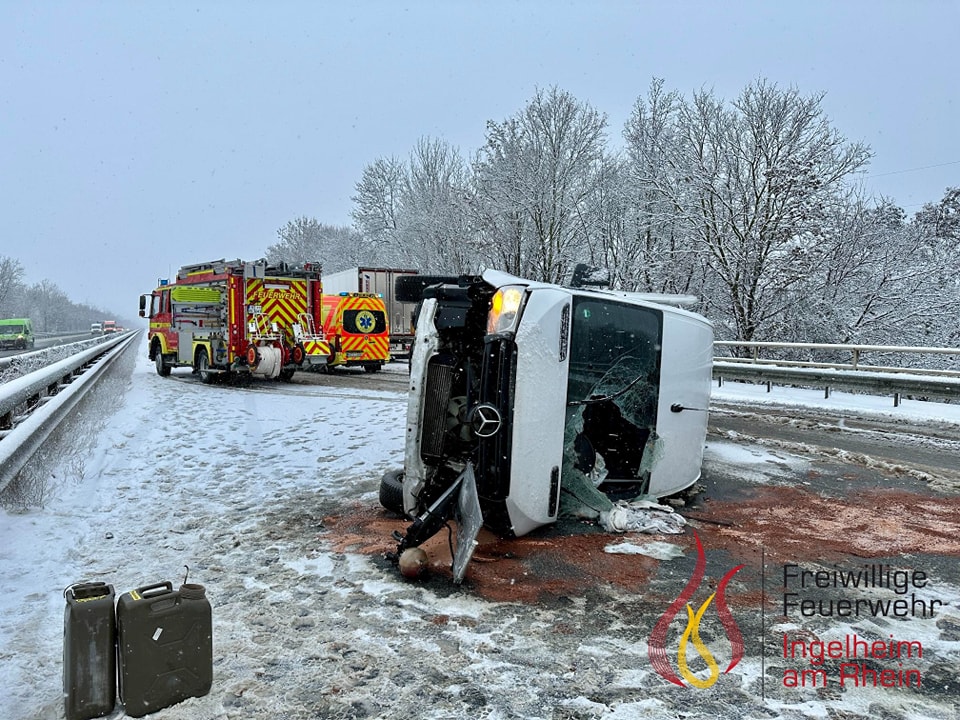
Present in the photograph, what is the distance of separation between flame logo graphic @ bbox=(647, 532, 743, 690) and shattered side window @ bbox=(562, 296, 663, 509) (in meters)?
1.15

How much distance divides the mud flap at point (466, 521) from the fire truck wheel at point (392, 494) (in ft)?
3.57

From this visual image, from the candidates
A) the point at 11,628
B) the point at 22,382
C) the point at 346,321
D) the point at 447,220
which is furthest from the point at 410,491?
the point at 447,220

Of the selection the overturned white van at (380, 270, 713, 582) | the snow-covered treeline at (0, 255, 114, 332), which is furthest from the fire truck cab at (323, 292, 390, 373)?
the snow-covered treeline at (0, 255, 114, 332)

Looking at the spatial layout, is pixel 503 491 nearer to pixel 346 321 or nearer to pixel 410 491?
pixel 410 491

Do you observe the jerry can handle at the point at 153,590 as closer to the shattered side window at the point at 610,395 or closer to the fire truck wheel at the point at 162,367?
the shattered side window at the point at 610,395

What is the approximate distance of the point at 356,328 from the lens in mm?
18797

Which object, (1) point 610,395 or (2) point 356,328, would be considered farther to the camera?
(2) point 356,328

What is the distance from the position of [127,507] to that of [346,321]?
1350cm

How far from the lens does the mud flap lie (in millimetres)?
3771

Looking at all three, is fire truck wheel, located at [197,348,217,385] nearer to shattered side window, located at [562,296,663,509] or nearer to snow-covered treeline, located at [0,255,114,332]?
shattered side window, located at [562,296,663,509]

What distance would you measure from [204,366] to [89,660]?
14.2 metres

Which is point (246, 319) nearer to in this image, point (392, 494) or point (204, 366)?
point (204, 366)

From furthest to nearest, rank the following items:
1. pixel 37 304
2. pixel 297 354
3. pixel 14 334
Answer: pixel 37 304, pixel 14 334, pixel 297 354

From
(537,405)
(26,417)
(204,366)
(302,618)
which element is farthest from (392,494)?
(204,366)
